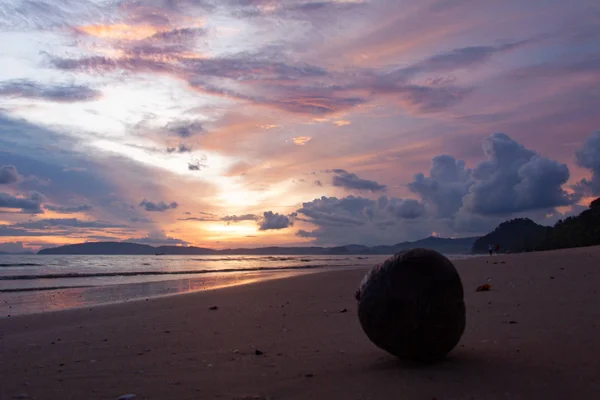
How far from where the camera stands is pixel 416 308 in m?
5.27

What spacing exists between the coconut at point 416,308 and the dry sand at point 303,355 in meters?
0.24

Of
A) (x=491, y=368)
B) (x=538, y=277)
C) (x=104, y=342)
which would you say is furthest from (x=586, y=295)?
(x=104, y=342)

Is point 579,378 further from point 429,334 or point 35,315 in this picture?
point 35,315

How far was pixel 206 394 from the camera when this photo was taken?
5098 millimetres

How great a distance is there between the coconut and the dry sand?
0.24m

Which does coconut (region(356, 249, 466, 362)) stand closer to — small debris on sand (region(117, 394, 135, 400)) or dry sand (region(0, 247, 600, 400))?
dry sand (region(0, 247, 600, 400))

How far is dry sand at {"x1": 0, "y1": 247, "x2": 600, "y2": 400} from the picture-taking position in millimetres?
4836

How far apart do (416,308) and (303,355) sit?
2.04 m

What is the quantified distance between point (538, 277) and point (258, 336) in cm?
919

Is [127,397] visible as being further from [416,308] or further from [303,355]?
[416,308]

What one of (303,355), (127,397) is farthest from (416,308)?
(127,397)

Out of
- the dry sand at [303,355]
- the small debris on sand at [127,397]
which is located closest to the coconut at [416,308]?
the dry sand at [303,355]

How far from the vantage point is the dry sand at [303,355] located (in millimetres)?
4836

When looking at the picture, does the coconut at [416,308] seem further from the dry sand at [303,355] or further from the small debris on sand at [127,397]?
the small debris on sand at [127,397]
